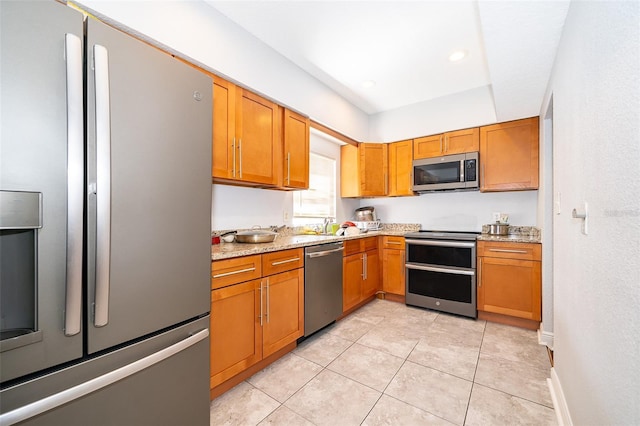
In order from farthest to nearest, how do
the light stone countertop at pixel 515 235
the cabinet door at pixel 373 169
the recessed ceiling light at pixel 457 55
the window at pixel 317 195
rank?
1. the cabinet door at pixel 373 169
2. the window at pixel 317 195
3. the light stone countertop at pixel 515 235
4. the recessed ceiling light at pixel 457 55

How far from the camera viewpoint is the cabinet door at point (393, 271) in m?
3.34

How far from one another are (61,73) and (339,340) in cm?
248

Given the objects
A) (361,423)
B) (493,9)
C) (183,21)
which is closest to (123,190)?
(183,21)

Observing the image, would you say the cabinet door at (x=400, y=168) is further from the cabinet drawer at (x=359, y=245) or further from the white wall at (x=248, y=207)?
the white wall at (x=248, y=207)

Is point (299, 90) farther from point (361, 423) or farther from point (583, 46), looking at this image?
A: point (361, 423)

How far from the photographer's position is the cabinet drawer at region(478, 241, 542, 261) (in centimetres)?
258

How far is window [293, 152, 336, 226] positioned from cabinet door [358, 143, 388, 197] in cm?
43

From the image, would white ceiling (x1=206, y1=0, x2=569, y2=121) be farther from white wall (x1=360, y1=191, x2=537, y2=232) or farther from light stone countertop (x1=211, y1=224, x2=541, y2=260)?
light stone countertop (x1=211, y1=224, x2=541, y2=260)

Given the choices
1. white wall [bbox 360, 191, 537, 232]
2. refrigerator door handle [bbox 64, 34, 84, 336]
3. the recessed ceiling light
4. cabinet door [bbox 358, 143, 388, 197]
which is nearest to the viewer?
refrigerator door handle [bbox 64, 34, 84, 336]

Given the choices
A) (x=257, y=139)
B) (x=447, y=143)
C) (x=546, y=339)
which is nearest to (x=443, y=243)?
(x=546, y=339)

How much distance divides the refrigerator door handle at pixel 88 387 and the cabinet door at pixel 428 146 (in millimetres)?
3352

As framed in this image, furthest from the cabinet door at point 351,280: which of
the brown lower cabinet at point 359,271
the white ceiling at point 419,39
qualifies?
the white ceiling at point 419,39

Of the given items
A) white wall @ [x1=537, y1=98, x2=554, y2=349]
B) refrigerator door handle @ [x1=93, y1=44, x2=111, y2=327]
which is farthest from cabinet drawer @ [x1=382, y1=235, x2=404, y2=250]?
refrigerator door handle @ [x1=93, y1=44, x2=111, y2=327]

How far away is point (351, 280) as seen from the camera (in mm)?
2926
